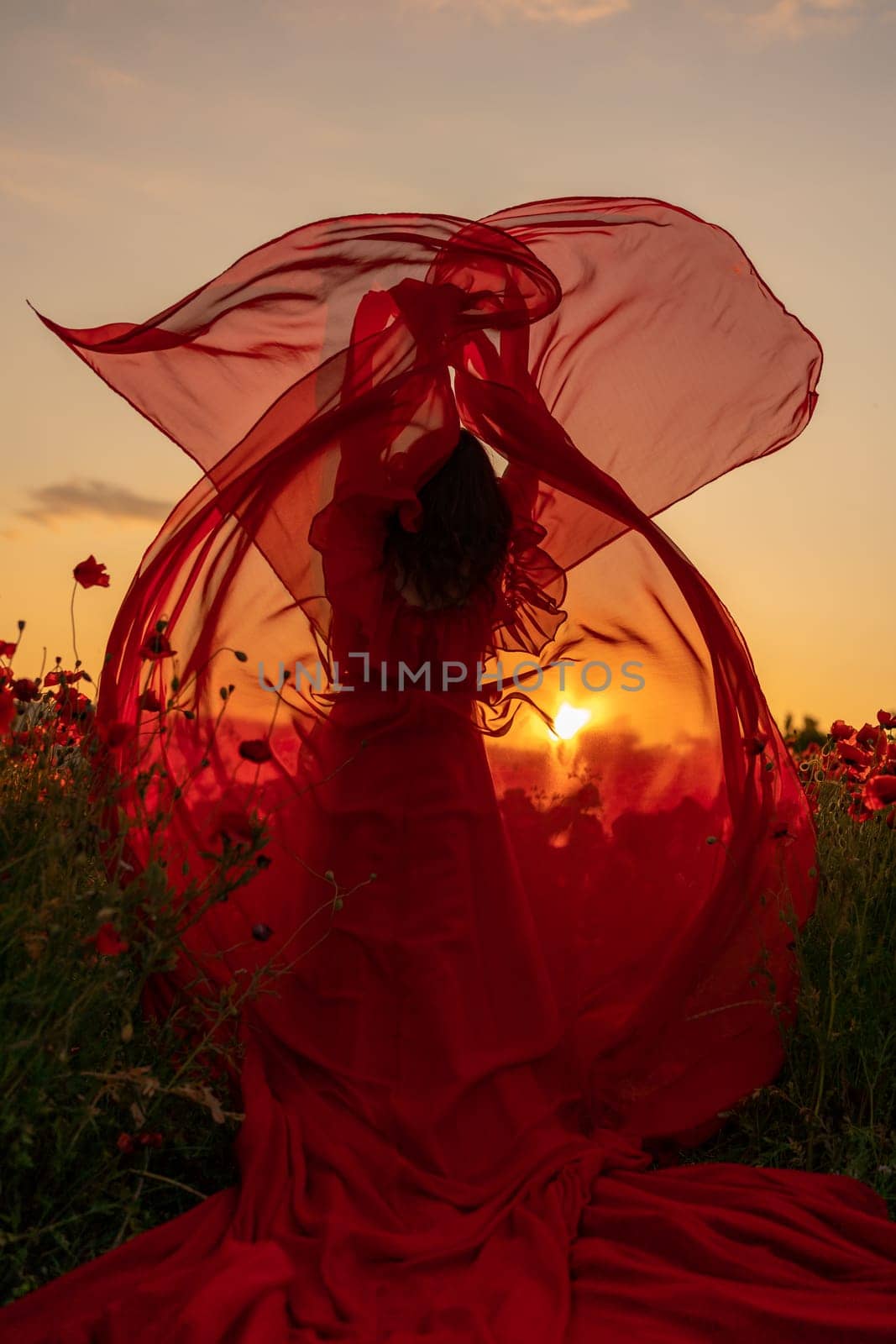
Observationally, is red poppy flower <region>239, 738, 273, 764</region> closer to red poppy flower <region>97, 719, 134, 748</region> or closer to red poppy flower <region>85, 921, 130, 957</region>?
red poppy flower <region>97, 719, 134, 748</region>

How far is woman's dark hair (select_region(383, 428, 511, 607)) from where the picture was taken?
3.51m

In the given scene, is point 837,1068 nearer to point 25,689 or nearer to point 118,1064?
point 118,1064

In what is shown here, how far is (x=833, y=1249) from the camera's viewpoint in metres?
3.00

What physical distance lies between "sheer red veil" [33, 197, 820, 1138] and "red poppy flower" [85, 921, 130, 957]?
881 millimetres

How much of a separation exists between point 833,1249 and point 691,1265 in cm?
36

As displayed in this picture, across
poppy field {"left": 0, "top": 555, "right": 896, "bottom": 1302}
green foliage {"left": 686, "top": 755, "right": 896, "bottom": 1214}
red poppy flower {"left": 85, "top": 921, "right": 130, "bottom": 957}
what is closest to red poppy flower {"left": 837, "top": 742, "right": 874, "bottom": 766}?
poppy field {"left": 0, "top": 555, "right": 896, "bottom": 1302}

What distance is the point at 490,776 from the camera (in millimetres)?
3727

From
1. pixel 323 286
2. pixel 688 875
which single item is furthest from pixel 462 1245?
pixel 323 286

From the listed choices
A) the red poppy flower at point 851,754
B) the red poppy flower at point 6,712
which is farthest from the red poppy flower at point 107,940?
the red poppy flower at point 851,754

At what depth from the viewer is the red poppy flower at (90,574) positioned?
329 centimetres

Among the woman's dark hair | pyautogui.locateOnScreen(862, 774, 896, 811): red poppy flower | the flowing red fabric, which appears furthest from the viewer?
pyautogui.locateOnScreen(862, 774, 896, 811): red poppy flower

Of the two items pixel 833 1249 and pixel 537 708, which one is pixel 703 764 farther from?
pixel 833 1249

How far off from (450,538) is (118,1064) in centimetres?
170

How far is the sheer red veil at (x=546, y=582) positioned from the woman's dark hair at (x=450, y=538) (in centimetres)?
13
